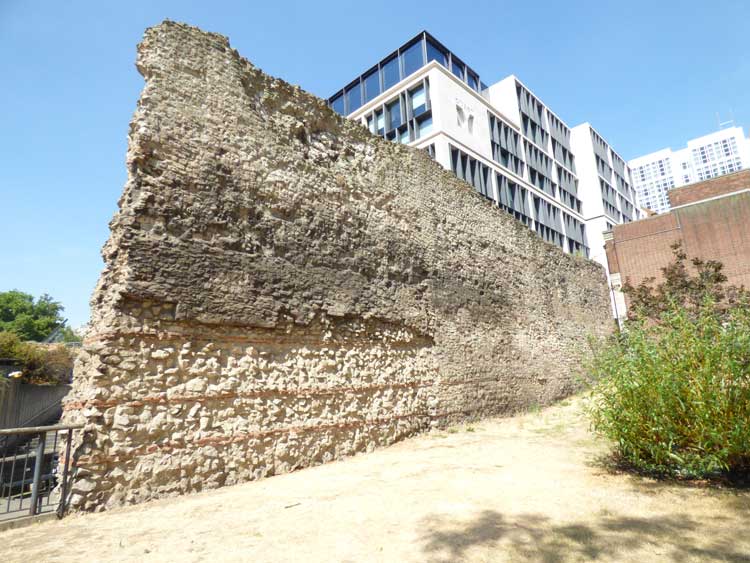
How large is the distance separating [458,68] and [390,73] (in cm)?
457

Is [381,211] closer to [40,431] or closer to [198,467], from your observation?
[198,467]

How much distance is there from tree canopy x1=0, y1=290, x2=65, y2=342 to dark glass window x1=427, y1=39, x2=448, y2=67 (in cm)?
3954

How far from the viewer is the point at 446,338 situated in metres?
10.1

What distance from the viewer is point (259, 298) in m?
6.75

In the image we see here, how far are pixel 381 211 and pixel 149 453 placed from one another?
19.9ft

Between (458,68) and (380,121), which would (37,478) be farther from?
(458,68)

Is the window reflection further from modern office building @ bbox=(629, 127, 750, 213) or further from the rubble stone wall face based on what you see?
modern office building @ bbox=(629, 127, 750, 213)

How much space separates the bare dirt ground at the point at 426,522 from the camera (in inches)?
137

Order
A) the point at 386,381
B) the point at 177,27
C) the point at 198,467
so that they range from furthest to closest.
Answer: the point at 386,381 < the point at 177,27 < the point at 198,467

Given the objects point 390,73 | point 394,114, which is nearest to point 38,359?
point 394,114

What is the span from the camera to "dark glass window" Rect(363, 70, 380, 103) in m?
30.6

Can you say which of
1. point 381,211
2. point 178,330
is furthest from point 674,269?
point 178,330

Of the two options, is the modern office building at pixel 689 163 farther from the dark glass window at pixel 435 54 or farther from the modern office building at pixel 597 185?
the dark glass window at pixel 435 54

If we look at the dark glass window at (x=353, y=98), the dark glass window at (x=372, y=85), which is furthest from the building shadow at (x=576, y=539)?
the dark glass window at (x=353, y=98)
